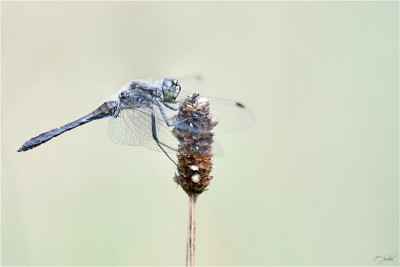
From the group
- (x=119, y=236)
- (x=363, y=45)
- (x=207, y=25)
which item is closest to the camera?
(x=119, y=236)

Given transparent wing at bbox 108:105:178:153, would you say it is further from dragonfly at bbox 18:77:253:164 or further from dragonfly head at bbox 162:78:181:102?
dragonfly head at bbox 162:78:181:102

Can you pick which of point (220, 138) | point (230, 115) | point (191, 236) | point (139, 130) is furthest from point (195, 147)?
point (220, 138)

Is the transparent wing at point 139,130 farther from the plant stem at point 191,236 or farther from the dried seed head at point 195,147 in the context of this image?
the plant stem at point 191,236

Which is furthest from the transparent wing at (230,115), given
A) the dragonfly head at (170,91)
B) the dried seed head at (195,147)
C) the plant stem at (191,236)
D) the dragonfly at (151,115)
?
the plant stem at (191,236)

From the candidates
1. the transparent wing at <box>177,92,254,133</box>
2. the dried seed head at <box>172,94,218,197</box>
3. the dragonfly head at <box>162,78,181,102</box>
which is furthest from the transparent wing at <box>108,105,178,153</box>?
the dried seed head at <box>172,94,218,197</box>

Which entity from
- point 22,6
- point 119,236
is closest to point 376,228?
point 119,236

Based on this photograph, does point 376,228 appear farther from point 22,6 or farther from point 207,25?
point 22,6

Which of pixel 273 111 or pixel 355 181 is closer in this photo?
pixel 355 181
